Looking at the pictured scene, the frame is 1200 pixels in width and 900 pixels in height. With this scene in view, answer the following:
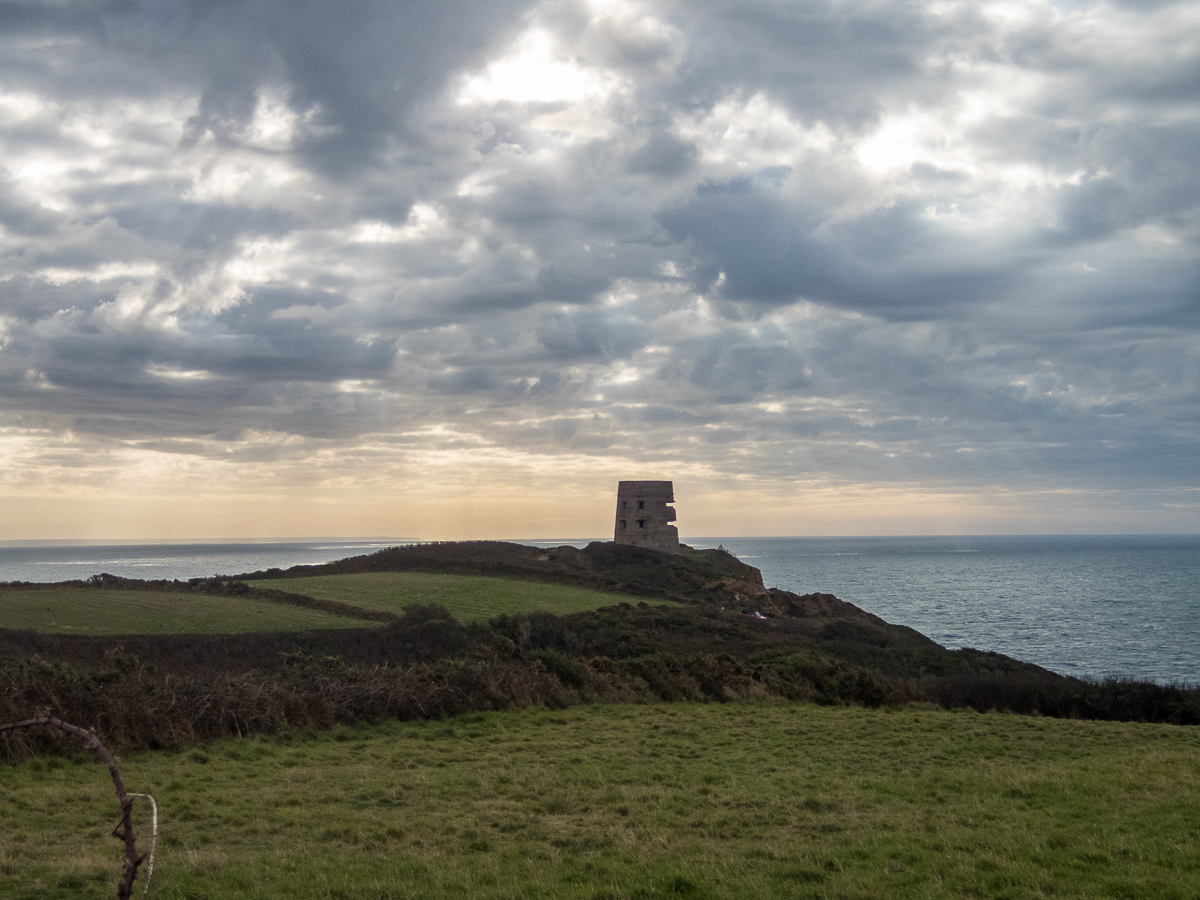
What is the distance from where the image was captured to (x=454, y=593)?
36.1m

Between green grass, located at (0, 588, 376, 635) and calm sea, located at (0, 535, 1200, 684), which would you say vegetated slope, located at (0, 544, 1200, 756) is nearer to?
green grass, located at (0, 588, 376, 635)

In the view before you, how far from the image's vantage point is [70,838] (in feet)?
29.9

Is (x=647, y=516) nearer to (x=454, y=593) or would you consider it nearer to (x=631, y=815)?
(x=454, y=593)

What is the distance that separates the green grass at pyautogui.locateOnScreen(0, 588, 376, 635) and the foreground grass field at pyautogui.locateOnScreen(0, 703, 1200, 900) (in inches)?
426

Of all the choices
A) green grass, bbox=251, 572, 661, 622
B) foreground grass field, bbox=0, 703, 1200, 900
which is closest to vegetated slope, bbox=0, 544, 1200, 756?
foreground grass field, bbox=0, 703, 1200, 900

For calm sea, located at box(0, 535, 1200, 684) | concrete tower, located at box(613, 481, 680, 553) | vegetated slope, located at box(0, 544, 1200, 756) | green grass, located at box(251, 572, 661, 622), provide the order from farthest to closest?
concrete tower, located at box(613, 481, 680, 553), calm sea, located at box(0, 535, 1200, 684), green grass, located at box(251, 572, 661, 622), vegetated slope, located at box(0, 544, 1200, 756)

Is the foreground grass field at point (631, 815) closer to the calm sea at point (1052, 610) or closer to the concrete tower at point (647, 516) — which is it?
the calm sea at point (1052, 610)

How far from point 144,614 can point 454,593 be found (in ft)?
42.8

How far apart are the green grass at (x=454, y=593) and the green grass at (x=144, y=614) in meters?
3.75


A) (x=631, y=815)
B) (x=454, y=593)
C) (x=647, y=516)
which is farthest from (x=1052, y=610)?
(x=631, y=815)

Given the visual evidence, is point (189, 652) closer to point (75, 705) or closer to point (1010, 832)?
point (75, 705)

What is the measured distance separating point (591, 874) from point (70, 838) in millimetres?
5794

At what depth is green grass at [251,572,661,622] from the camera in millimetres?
32781

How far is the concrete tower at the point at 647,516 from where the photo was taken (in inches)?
2393
